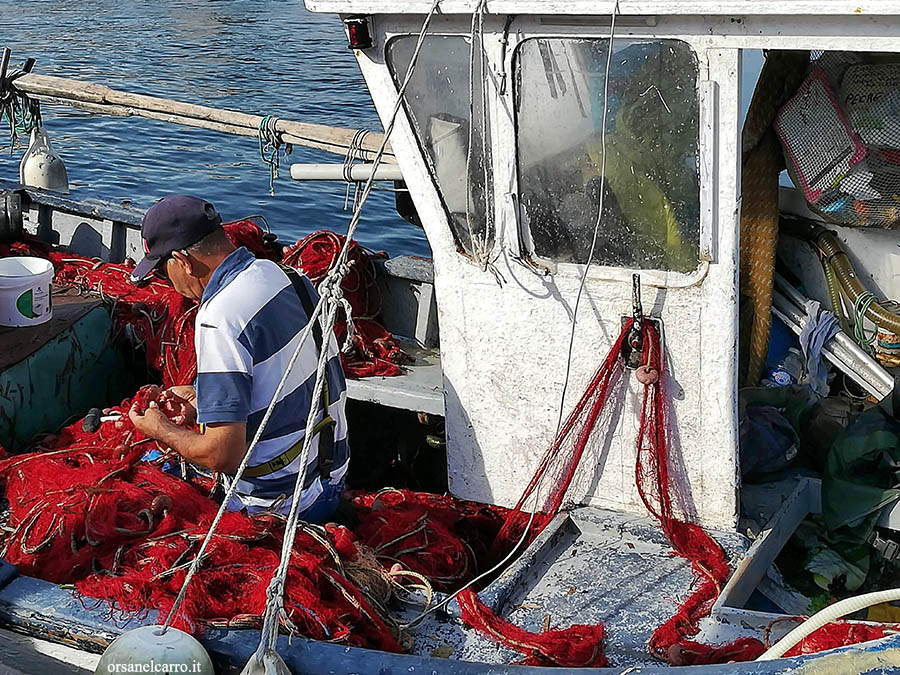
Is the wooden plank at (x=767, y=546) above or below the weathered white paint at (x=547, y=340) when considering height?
below

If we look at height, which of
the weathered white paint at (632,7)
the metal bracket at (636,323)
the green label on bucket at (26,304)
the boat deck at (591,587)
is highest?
the weathered white paint at (632,7)

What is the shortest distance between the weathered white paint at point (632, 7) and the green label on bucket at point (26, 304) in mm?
2167

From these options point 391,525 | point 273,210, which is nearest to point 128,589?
point 391,525

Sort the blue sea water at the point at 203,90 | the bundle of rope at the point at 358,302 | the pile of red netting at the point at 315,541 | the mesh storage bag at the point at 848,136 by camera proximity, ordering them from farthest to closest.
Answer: the blue sea water at the point at 203,90
the bundle of rope at the point at 358,302
the mesh storage bag at the point at 848,136
the pile of red netting at the point at 315,541

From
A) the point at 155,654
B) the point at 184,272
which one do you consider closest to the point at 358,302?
the point at 184,272

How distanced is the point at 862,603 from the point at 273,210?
11271mm

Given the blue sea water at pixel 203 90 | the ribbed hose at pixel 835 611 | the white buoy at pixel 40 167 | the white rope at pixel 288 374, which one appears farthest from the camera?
the blue sea water at pixel 203 90

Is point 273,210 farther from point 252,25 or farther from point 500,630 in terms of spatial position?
point 252,25

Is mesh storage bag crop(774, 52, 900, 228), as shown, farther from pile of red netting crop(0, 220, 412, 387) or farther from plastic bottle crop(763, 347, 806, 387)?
pile of red netting crop(0, 220, 412, 387)

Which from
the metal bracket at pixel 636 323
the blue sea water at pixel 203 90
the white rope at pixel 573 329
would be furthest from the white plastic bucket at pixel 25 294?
the blue sea water at pixel 203 90

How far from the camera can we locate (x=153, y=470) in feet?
13.8

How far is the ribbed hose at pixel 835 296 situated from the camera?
548 cm

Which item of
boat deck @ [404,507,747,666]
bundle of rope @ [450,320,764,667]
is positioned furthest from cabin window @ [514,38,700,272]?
boat deck @ [404,507,747,666]

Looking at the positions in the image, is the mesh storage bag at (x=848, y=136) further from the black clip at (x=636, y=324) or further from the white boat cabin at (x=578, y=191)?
the black clip at (x=636, y=324)
